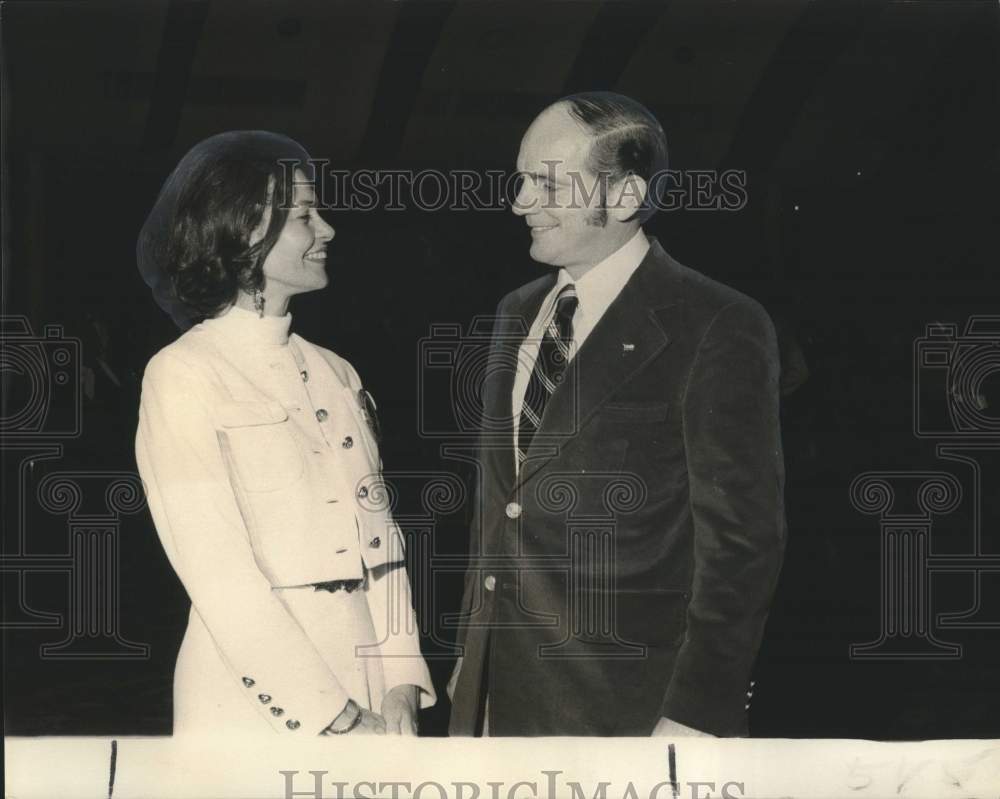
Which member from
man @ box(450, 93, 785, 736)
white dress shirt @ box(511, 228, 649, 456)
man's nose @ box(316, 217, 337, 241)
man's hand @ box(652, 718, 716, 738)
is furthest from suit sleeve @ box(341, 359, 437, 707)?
man's hand @ box(652, 718, 716, 738)

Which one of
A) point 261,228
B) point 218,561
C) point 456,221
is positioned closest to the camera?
point 218,561

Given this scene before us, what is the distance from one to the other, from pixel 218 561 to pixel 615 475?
1.33m

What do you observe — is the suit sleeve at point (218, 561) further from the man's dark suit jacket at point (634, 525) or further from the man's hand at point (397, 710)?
the man's dark suit jacket at point (634, 525)

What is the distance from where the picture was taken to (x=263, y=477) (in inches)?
192

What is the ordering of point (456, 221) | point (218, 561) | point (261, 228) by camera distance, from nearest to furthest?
point (218, 561), point (261, 228), point (456, 221)

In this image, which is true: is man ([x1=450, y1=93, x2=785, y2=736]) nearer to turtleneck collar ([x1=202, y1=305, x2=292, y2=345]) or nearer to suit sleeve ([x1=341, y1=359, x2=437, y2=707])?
suit sleeve ([x1=341, y1=359, x2=437, y2=707])

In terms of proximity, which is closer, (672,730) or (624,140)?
(672,730)

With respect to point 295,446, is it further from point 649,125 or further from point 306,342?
point 649,125

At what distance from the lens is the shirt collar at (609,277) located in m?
4.95

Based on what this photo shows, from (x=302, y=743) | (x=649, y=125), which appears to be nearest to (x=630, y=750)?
(x=302, y=743)

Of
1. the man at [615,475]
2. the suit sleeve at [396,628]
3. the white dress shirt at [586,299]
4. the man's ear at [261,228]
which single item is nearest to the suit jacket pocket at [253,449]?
the suit sleeve at [396,628]

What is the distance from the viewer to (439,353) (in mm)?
5066

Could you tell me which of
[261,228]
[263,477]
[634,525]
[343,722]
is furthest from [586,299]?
[343,722]

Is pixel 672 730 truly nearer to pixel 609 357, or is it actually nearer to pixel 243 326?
pixel 609 357
